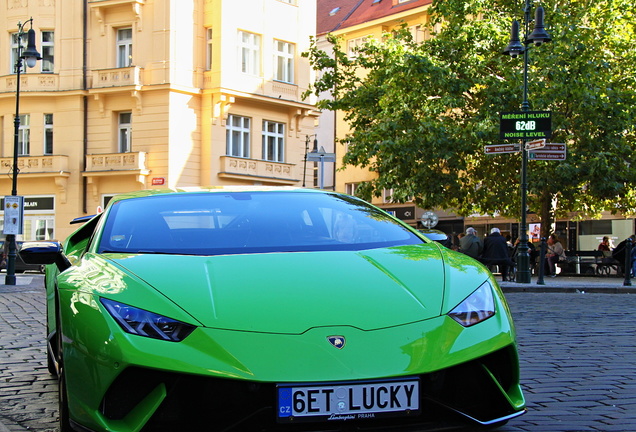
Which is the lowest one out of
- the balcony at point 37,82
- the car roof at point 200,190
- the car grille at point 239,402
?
the car grille at point 239,402

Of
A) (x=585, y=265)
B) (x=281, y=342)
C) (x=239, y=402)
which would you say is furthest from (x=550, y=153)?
(x=239, y=402)

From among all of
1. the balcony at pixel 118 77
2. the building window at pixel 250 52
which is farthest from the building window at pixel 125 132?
the building window at pixel 250 52

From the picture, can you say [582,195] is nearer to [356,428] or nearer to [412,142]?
[412,142]

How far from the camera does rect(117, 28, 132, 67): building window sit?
39781 millimetres

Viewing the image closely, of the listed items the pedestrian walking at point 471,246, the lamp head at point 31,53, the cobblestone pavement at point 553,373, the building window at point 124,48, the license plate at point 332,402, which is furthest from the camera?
the building window at point 124,48

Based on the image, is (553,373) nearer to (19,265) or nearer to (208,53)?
(19,265)

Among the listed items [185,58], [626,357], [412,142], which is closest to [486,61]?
[412,142]

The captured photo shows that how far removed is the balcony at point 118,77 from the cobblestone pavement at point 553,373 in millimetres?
27482

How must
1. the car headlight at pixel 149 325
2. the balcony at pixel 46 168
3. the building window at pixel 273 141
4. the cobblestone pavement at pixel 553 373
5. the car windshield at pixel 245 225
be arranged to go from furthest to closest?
the building window at pixel 273 141 → the balcony at pixel 46 168 → the cobblestone pavement at pixel 553 373 → the car windshield at pixel 245 225 → the car headlight at pixel 149 325

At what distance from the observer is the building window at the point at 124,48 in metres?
39.8

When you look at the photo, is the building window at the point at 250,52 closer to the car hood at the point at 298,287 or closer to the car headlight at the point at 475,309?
the car hood at the point at 298,287

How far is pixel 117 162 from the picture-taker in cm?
3878

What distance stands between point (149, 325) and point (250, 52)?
37.9 meters

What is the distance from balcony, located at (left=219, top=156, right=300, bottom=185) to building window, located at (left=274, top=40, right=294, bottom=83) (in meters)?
4.03
